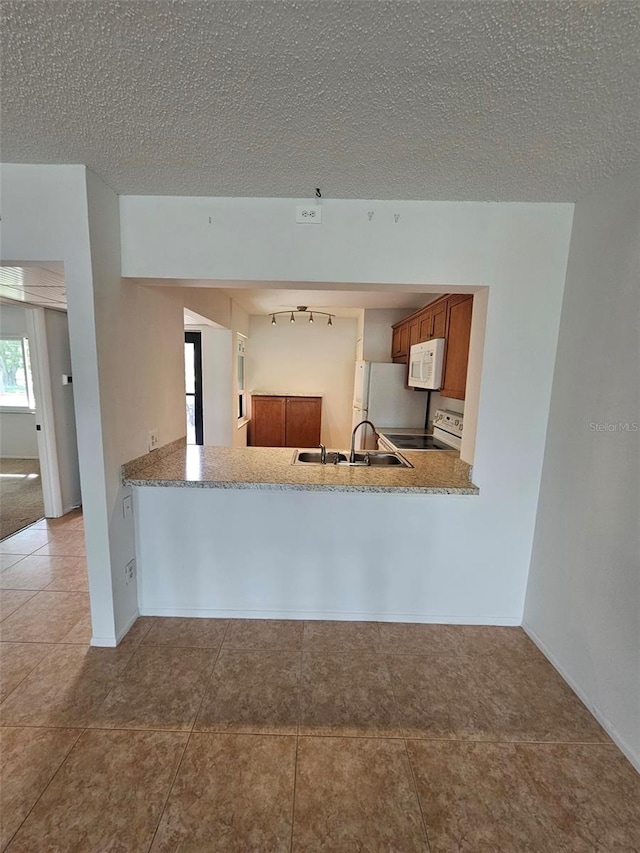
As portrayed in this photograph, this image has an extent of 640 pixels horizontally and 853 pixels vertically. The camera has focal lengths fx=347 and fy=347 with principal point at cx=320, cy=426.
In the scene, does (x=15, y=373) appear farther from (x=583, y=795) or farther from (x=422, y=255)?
(x=583, y=795)

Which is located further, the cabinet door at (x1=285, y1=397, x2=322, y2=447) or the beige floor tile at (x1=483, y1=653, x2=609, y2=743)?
the cabinet door at (x1=285, y1=397, x2=322, y2=447)

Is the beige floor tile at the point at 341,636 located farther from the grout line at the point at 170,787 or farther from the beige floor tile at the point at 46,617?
the beige floor tile at the point at 46,617

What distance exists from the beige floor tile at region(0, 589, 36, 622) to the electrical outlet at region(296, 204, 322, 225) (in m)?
3.00

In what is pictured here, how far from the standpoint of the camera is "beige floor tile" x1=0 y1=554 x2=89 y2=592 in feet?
8.19

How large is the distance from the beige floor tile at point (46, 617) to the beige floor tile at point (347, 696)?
59.3 inches

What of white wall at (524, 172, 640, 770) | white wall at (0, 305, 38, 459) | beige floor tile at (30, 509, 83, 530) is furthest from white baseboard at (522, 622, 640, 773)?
white wall at (0, 305, 38, 459)

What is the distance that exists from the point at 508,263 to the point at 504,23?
1.15 m

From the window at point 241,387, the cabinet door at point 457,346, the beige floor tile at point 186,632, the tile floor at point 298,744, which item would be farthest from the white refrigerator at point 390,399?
the beige floor tile at point 186,632

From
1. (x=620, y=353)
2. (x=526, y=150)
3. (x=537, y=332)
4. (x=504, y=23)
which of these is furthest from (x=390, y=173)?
(x=620, y=353)

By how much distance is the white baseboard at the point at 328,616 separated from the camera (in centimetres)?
222

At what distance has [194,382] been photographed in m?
4.80

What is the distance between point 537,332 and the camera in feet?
6.48

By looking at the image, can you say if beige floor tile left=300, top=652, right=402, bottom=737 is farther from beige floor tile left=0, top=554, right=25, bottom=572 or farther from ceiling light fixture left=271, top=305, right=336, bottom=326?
ceiling light fixture left=271, top=305, right=336, bottom=326

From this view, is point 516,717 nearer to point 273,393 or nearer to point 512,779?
point 512,779
